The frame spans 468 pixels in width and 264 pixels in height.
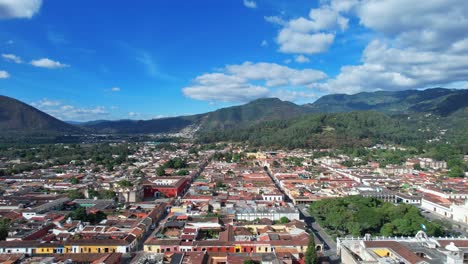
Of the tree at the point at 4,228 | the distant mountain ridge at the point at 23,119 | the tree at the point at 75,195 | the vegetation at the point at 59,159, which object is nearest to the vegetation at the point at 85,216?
the tree at the point at 4,228

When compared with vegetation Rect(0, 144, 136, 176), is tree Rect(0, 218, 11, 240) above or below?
below

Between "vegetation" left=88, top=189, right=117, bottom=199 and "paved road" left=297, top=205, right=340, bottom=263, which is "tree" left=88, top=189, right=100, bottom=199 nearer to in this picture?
"vegetation" left=88, top=189, right=117, bottom=199

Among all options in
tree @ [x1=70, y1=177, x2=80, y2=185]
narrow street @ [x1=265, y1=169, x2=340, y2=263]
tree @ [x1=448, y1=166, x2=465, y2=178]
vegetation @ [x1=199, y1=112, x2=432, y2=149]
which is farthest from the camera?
vegetation @ [x1=199, y1=112, x2=432, y2=149]

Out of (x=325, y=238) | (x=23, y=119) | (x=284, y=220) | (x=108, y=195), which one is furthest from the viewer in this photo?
(x=23, y=119)

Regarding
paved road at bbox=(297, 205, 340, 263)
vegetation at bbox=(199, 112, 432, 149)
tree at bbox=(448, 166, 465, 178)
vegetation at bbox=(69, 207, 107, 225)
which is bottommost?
paved road at bbox=(297, 205, 340, 263)

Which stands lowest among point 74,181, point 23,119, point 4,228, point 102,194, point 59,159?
point 102,194

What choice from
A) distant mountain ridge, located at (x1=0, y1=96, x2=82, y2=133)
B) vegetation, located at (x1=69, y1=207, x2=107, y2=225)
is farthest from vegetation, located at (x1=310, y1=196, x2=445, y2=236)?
distant mountain ridge, located at (x1=0, y1=96, x2=82, y2=133)

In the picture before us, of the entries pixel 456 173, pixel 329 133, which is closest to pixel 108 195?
pixel 456 173

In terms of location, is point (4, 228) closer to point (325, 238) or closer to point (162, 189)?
point (162, 189)
